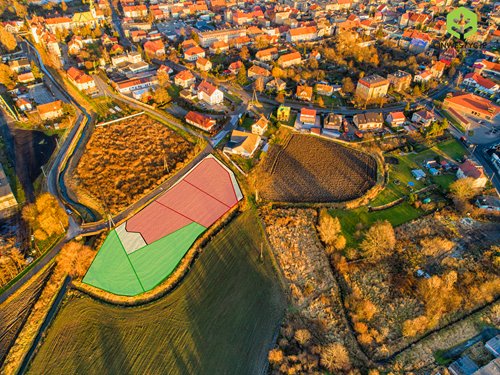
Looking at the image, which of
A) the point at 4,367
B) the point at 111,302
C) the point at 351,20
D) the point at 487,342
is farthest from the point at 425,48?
the point at 4,367

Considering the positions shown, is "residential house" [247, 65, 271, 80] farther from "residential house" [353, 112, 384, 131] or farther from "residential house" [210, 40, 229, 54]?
"residential house" [353, 112, 384, 131]

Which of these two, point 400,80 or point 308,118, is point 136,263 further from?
point 400,80

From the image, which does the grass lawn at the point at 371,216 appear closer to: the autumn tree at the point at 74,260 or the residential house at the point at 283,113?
the residential house at the point at 283,113

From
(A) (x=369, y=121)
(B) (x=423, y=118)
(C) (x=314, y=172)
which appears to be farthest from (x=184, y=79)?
(B) (x=423, y=118)

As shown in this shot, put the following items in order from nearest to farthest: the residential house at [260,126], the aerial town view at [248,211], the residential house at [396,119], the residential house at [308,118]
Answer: the aerial town view at [248,211] → the residential house at [260,126] → the residential house at [396,119] → the residential house at [308,118]

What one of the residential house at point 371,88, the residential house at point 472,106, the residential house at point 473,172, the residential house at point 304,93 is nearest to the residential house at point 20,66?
the residential house at point 304,93
